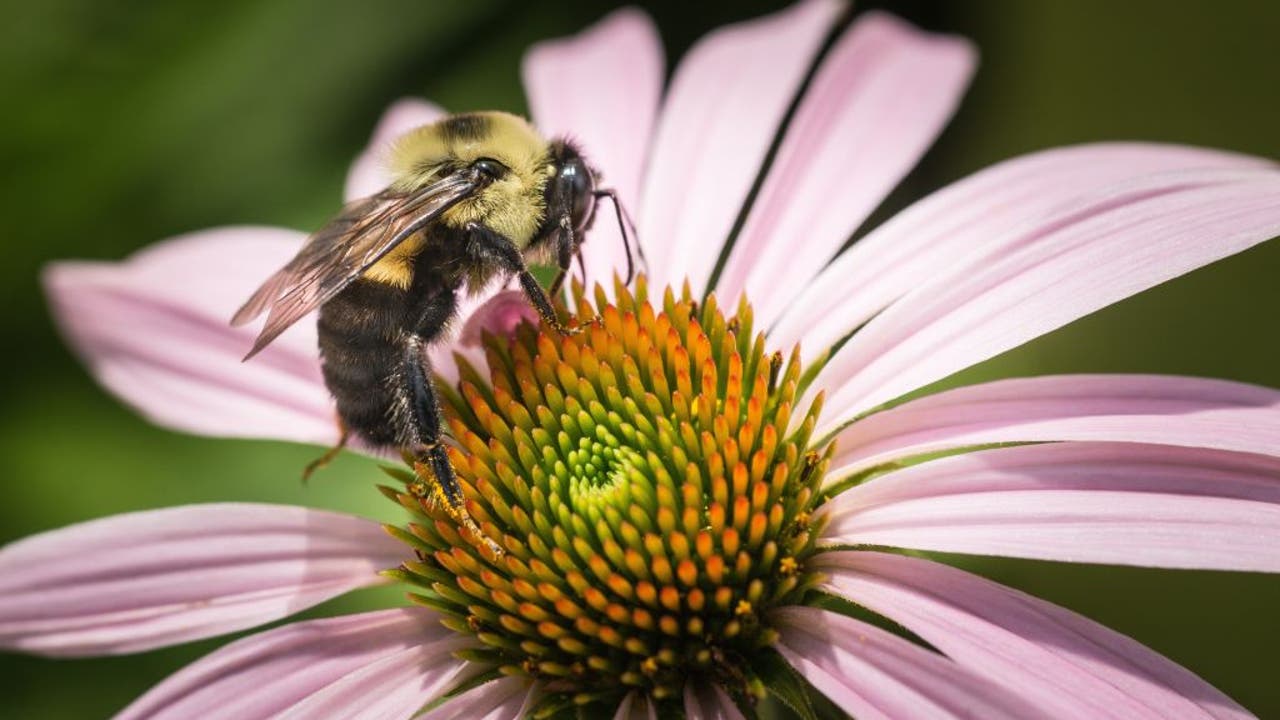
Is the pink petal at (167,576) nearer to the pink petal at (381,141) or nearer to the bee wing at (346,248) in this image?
the bee wing at (346,248)

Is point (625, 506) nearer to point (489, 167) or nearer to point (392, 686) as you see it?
point (392, 686)

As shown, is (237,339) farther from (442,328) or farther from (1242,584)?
(1242,584)

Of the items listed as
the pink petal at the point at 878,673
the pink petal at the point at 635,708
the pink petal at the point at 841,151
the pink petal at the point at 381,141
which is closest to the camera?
the pink petal at the point at 878,673

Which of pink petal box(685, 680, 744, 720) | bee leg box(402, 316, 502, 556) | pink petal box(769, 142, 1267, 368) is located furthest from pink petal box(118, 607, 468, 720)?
pink petal box(769, 142, 1267, 368)

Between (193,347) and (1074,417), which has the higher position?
(193,347)

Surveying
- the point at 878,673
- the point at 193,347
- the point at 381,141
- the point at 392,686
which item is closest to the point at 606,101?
the point at 381,141

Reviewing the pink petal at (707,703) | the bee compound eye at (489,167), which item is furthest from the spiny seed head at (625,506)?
the bee compound eye at (489,167)
